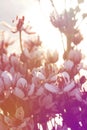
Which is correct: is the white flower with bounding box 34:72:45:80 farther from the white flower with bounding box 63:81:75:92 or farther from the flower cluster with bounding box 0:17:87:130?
the white flower with bounding box 63:81:75:92

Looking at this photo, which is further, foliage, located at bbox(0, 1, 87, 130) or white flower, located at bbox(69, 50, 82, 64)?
white flower, located at bbox(69, 50, 82, 64)

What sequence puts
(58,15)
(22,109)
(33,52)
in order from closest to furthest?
(22,109) < (33,52) < (58,15)

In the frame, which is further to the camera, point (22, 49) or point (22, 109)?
point (22, 49)

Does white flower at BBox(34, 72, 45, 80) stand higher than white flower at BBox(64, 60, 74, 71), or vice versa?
white flower at BBox(64, 60, 74, 71)

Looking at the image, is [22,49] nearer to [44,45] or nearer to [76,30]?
[44,45]

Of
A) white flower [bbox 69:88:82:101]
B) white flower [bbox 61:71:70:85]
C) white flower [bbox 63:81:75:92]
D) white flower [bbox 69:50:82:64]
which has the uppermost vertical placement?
white flower [bbox 69:50:82:64]

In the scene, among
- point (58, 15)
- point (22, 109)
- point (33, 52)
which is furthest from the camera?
point (58, 15)

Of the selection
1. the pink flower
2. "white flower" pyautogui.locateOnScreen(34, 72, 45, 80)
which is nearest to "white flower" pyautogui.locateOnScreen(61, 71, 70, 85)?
"white flower" pyautogui.locateOnScreen(34, 72, 45, 80)

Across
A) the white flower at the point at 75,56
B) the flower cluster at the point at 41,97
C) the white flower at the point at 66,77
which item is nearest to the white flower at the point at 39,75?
the flower cluster at the point at 41,97

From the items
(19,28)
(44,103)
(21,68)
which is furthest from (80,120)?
→ (19,28)
